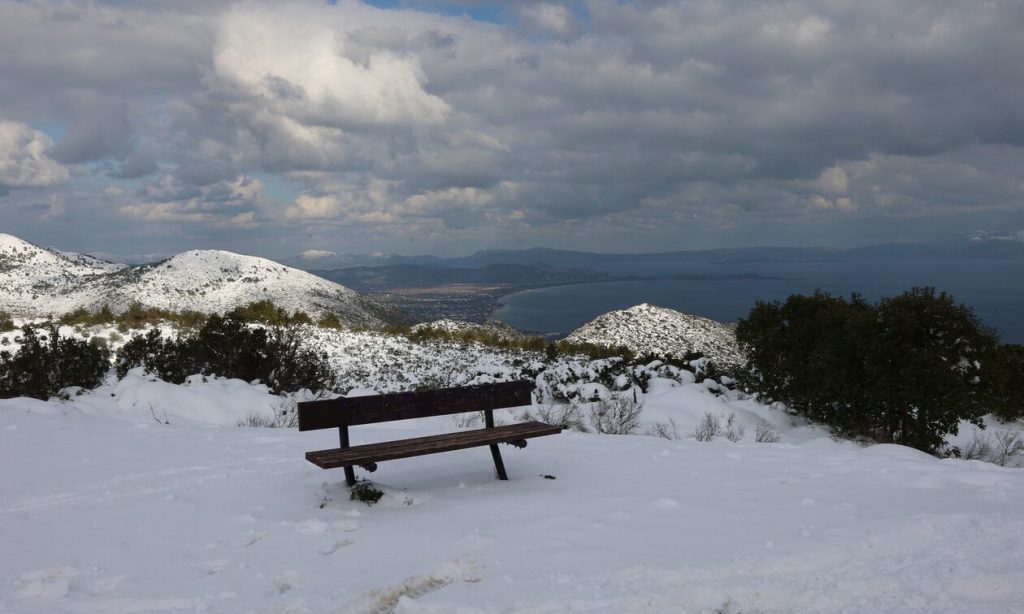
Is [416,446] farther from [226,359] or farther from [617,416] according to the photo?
[226,359]

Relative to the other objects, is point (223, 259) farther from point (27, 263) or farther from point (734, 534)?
point (734, 534)

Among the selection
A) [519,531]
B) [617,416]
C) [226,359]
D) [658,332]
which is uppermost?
[226,359]

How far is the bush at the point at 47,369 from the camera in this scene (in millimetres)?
11570

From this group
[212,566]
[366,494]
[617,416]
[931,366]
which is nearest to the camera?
[212,566]

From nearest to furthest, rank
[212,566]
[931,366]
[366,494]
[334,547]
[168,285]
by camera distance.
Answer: [212,566], [334,547], [366,494], [931,366], [168,285]

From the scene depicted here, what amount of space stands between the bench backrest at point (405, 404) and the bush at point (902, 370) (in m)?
5.66

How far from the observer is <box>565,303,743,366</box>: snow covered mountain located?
41.0 metres

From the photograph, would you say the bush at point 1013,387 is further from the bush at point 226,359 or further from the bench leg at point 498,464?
the bush at point 226,359

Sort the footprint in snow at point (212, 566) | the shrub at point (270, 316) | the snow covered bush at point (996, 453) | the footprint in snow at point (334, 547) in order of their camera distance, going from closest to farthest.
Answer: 1. the footprint in snow at point (212, 566)
2. the footprint in snow at point (334, 547)
3. the snow covered bush at point (996, 453)
4. the shrub at point (270, 316)

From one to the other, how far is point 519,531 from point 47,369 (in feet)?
35.7

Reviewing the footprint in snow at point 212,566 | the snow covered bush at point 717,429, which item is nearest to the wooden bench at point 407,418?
the footprint in snow at point 212,566

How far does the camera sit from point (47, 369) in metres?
11.8

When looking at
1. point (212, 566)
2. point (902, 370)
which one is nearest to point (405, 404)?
point (212, 566)

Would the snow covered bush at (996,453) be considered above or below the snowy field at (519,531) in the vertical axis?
below
